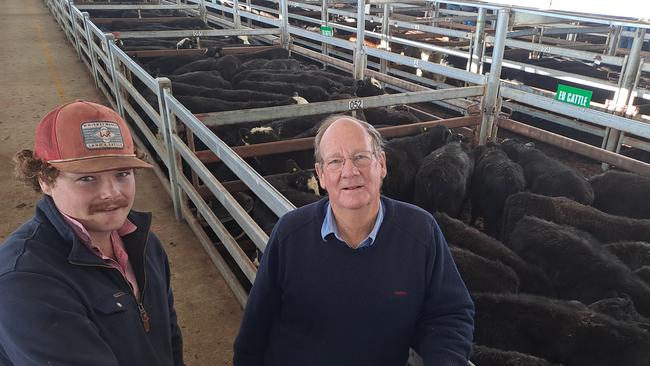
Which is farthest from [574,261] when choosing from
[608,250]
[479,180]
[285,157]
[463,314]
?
[285,157]

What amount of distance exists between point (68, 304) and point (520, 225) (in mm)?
3783

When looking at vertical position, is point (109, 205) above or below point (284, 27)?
above

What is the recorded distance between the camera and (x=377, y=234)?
6.43ft

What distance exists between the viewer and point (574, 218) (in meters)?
4.43

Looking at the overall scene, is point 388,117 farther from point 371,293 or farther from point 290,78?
point 371,293

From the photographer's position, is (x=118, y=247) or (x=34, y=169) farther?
(x=118, y=247)

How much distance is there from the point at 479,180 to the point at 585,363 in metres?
2.57

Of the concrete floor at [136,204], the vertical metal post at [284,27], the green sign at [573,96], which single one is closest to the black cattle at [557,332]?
the concrete floor at [136,204]

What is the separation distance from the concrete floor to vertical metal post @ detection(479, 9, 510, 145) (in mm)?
3879

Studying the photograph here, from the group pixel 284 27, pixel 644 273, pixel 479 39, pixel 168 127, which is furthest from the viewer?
pixel 284 27

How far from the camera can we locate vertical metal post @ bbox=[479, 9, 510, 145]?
18.5 ft

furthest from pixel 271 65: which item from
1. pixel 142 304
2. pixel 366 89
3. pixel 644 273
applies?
pixel 142 304

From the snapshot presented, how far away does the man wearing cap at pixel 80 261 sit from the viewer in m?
1.41

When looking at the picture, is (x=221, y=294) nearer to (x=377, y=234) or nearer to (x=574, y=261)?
(x=377, y=234)
